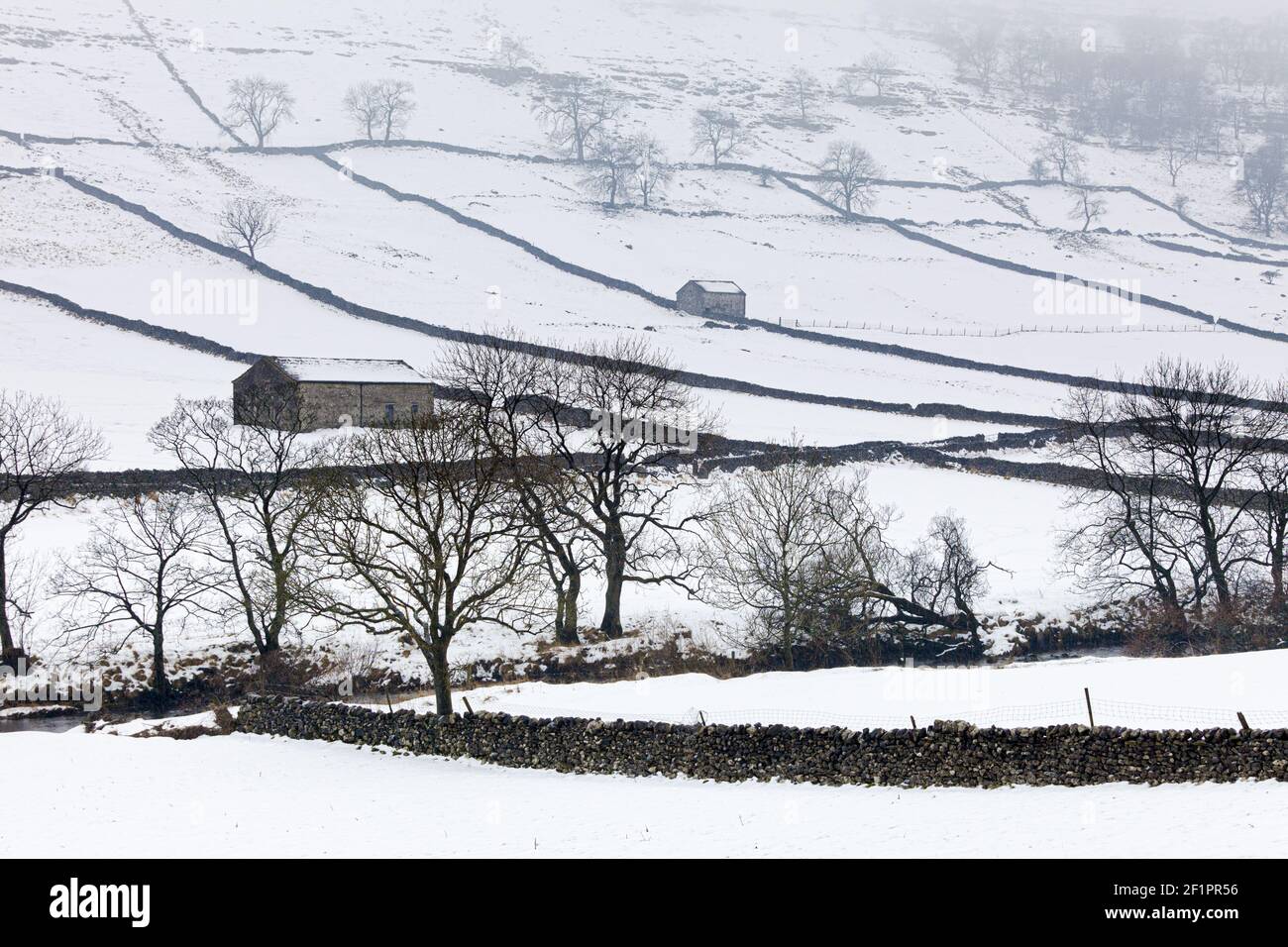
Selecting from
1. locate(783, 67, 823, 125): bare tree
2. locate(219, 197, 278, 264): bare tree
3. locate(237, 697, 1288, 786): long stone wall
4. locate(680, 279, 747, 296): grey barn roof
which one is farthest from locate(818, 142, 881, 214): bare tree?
locate(237, 697, 1288, 786): long stone wall

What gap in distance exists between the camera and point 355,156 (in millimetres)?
132500

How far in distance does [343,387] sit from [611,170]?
7805 cm

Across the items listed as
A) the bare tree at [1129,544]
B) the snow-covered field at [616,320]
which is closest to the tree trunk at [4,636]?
the snow-covered field at [616,320]

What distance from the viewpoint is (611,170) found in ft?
431

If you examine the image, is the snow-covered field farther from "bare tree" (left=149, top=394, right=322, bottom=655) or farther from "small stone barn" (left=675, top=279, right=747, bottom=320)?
"small stone barn" (left=675, top=279, right=747, bottom=320)

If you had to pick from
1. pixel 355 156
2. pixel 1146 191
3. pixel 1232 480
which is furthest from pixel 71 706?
pixel 1146 191

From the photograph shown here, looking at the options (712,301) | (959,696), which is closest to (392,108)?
(712,301)

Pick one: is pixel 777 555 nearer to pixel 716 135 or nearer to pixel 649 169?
pixel 649 169

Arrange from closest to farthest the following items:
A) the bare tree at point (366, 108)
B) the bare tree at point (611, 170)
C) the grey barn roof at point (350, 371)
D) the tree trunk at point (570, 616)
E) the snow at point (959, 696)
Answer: the snow at point (959, 696)
the tree trunk at point (570, 616)
the grey barn roof at point (350, 371)
the bare tree at point (611, 170)
the bare tree at point (366, 108)

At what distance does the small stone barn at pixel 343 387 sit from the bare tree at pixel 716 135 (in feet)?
310

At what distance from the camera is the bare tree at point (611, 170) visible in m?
130

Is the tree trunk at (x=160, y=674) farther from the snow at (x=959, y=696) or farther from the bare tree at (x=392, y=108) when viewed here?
the bare tree at (x=392, y=108)

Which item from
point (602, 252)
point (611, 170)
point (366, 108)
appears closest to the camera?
point (602, 252)
